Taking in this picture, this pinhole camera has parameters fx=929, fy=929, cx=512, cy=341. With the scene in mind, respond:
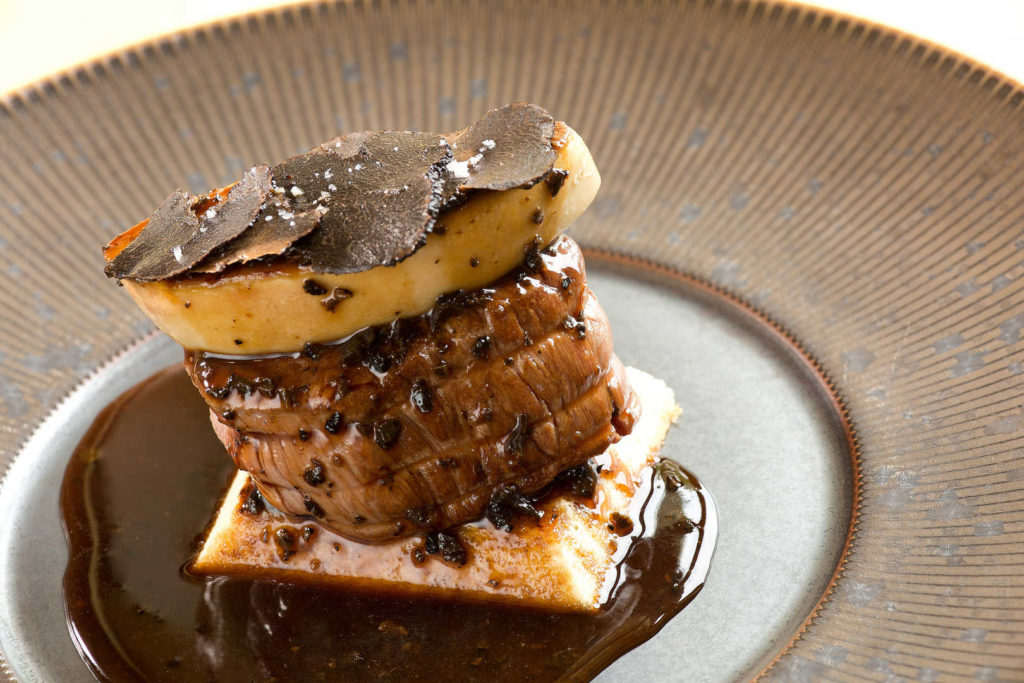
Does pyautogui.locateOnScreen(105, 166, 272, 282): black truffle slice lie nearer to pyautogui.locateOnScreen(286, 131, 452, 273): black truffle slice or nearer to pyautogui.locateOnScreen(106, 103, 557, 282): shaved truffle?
pyautogui.locateOnScreen(106, 103, 557, 282): shaved truffle

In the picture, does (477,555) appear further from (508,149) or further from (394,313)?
(508,149)

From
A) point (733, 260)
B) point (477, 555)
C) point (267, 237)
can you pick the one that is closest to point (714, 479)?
point (477, 555)

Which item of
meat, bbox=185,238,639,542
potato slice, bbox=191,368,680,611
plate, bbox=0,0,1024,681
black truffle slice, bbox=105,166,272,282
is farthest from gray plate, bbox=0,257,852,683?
black truffle slice, bbox=105,166,272,282

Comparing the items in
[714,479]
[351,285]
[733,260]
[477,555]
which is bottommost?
[733,260]

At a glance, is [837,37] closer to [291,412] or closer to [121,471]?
[291,412]

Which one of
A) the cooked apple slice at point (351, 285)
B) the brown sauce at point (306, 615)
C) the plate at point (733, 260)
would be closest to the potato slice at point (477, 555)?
the brown sauce at point (306, 615)

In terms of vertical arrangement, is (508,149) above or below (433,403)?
above

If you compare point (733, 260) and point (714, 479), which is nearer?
point (714, 479)
